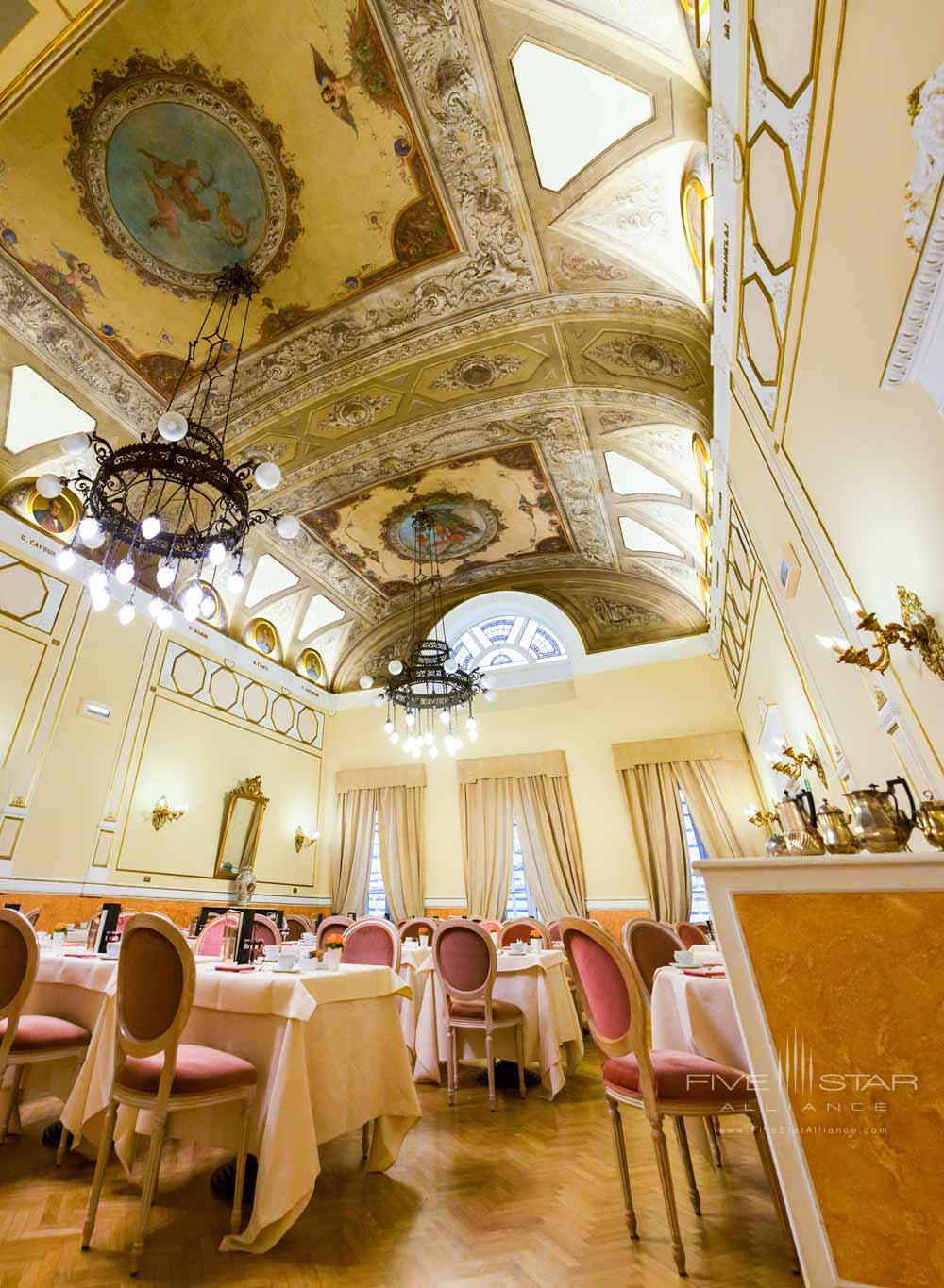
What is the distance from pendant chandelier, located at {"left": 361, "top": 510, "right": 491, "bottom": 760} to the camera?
7348 millimetres

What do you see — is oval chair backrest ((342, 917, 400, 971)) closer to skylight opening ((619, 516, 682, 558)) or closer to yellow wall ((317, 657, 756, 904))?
yellow wall ((317, 657, 756, 904))

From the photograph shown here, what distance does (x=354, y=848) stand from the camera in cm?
914

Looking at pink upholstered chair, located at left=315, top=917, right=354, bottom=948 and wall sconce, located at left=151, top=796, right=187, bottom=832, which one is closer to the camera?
pink upholstered chair, located at left=315, top=917, right=354, bottom=948

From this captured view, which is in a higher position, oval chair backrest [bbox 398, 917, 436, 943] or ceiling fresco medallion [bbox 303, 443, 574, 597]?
ceiling fresco medallion [bbox 303, 443, 574, 597]

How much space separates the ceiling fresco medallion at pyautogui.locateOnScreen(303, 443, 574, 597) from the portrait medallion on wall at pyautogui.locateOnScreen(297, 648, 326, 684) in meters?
1.63

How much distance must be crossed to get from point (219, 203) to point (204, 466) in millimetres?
2257

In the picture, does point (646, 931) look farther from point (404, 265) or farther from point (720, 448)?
point (404, 265)

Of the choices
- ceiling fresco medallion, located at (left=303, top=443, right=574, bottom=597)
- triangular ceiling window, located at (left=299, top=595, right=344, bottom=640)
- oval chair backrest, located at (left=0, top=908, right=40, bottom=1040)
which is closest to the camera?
oval chair backrest, located at (left=0, top=908, right=40, bottom=1040)

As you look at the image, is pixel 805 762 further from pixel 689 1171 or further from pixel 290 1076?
pixel 290 1076

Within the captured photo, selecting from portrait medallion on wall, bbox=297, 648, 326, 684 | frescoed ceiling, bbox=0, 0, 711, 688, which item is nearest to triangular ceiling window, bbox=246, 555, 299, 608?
portrait medallion on wall, bbox=297, 648, 326, 684

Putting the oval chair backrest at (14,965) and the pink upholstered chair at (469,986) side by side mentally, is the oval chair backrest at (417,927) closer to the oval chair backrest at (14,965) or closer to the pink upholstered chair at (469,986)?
the pink upholstered chair at (469,986)

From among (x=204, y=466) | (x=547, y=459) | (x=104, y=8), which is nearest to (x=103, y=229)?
(x=104, y=8)

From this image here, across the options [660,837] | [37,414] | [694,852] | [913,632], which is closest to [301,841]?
[660,837]

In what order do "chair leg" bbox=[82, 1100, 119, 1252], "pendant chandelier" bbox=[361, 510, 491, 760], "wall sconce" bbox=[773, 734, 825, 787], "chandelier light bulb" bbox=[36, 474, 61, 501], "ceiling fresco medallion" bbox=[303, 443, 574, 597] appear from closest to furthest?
"chair leg" bbox=[82, 1100, 119, 1252], "chandelier light bulb" bbox=[36, 474, 61, 501], "wall sconce" bbox=[773, 734, 825, 787], "pendant chandelier" bbox=[361, 510, 491, 760], "ceiling fresco medallion" bbox=[303, 443, 574, 597]
